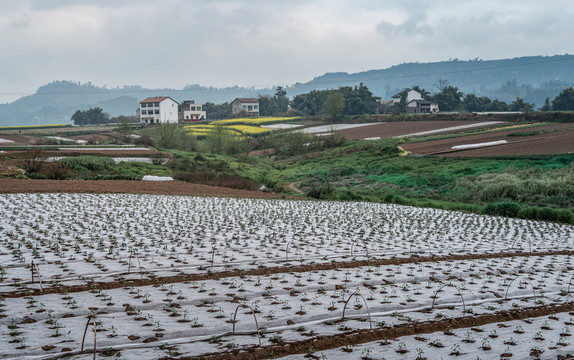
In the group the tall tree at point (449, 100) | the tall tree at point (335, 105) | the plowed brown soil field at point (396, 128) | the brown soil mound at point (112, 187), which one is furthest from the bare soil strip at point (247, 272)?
the tall tree at point (449, 100)

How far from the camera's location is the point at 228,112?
140 metres

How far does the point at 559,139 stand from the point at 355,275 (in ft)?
129

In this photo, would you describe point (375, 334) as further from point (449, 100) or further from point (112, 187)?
point (449, 100)

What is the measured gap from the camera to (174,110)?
121 metres

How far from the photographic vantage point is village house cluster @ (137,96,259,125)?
11444 centimetres

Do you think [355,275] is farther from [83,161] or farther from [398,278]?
[83,161]

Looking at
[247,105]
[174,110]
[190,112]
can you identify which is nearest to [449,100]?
[247,105]

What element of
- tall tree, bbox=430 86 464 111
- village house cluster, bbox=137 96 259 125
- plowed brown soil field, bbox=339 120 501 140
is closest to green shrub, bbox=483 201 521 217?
plowed brown soil field, bbox=339 120 501 140

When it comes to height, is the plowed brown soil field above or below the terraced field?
above

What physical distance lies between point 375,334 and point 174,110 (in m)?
118

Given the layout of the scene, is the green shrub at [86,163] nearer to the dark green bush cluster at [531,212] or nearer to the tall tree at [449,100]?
the dark green bush cluster at [531,212]

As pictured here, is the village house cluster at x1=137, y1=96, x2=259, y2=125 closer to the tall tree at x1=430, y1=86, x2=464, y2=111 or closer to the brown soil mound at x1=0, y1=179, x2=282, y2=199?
the tall tree at x1=430, y1=86, x2=464, y2=111

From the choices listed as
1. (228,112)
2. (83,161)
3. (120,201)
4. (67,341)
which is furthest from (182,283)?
(228,112)

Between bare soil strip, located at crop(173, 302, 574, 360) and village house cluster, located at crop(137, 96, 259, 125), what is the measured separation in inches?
3815
